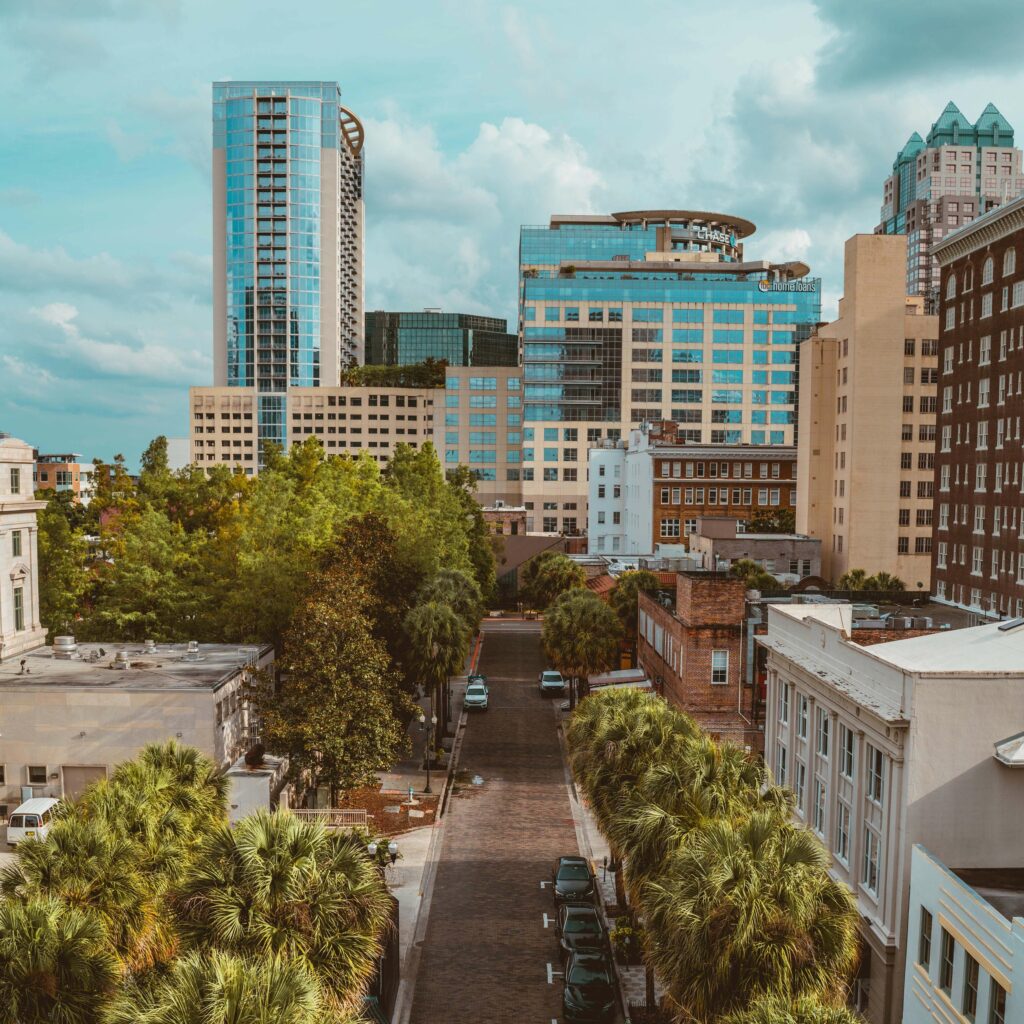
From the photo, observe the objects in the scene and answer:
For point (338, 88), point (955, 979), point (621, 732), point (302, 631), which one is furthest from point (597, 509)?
point (338, 88)

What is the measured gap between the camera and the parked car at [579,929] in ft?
85.4

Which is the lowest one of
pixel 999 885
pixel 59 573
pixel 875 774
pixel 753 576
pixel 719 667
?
pixel 999 885

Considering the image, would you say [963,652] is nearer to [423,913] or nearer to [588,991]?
[588,991]

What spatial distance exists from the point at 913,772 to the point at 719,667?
20.1 m

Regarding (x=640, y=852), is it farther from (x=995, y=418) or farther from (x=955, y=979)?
(x=995, y=418)

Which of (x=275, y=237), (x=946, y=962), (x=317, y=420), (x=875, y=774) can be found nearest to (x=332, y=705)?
(x=875, y=774)

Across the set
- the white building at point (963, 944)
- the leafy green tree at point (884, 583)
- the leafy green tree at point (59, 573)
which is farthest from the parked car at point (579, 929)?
the leafy green tree at point (884, 583)

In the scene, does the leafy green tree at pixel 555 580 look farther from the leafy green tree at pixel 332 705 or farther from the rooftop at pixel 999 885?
the rooftop at pixel 999 885

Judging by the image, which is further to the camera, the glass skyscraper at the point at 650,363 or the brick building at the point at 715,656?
the glass skyscraper at the point at 650,363

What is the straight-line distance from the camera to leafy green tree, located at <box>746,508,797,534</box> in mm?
87188

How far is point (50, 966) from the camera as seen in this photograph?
52.7 feet

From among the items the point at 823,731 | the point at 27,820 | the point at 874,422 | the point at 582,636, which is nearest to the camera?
the point at 823,731

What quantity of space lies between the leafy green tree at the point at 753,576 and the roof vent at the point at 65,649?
33.7 m

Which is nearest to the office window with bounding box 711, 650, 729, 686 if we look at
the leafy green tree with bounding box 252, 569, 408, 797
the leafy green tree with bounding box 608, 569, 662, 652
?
the leafy green tree with bounding box 252, 569, 408, 797
